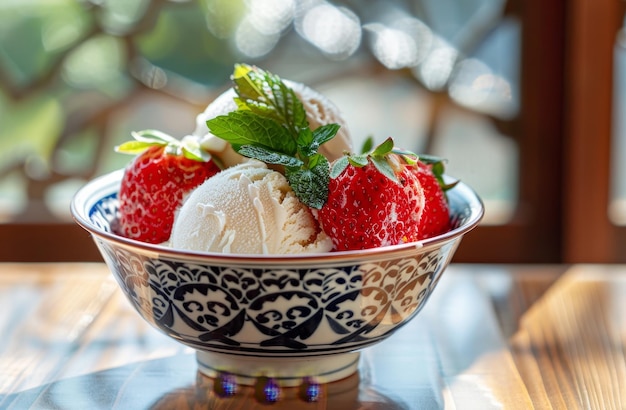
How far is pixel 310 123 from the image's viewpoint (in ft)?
2.80

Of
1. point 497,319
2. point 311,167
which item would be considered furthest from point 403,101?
point 311,167

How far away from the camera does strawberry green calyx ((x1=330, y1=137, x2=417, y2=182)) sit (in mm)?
704

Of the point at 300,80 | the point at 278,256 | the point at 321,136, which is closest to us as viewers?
the point at 278,256

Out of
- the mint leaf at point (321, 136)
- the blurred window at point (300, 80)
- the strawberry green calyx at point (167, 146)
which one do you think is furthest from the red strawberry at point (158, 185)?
the blurred window at point (300, 80)

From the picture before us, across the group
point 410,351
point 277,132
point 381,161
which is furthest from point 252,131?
point 410,351

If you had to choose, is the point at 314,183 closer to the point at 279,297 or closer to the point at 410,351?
the point at 279,297

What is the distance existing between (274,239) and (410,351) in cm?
21

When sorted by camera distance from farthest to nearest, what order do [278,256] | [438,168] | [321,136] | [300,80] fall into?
1. [300,80]
2. [438,168]
3. [321,136]
4. [278,256]

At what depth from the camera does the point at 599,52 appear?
1632 millimetres

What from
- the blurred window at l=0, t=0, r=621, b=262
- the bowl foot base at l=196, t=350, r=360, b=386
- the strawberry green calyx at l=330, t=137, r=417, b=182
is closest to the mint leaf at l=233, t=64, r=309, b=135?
the strawberry green calyx at l=330, t=137, r=417, b=182

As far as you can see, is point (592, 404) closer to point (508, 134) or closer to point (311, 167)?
point (311, 167)

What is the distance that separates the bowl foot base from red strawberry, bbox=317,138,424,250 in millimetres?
110

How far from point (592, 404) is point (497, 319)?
0.69ft

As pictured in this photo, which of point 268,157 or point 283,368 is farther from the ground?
point 268,157
